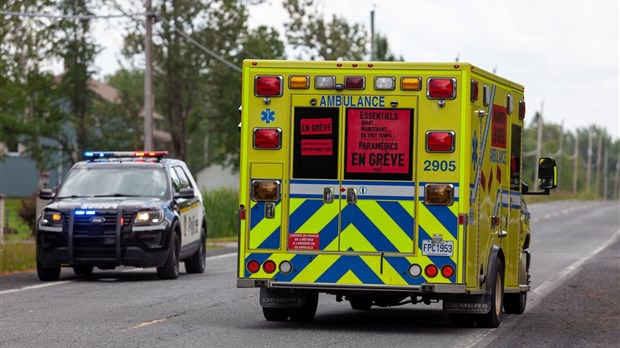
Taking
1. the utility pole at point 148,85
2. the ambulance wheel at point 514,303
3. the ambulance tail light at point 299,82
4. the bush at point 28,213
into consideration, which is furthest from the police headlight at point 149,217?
the bush at point 28,213

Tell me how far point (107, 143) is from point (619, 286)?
40.5 m

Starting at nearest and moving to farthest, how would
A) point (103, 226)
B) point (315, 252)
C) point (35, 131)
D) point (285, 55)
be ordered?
1. point (315, 252)
2. point (103, 226)
3. point (35, 131)
4. point (285, 55)

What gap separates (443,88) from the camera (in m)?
13.5

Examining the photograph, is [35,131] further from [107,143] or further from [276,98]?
[276,98]

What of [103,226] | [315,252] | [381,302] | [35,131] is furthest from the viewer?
[35,131]

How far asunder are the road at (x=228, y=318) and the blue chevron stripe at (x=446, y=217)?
3.37ft

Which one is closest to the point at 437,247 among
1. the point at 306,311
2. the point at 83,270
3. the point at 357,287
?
the point at 357,287

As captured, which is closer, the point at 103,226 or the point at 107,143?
the point at 103,226

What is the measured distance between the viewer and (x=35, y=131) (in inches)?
2144

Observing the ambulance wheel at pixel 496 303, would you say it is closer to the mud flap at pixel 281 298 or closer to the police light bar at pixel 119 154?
the mud flap at pixel 281 298

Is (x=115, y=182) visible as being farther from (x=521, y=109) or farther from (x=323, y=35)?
(x=323, y=35)

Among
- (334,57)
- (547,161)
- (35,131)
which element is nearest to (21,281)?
(547,161)

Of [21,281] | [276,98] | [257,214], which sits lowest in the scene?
[21,281]

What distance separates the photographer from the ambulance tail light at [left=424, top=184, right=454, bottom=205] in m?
13.5
